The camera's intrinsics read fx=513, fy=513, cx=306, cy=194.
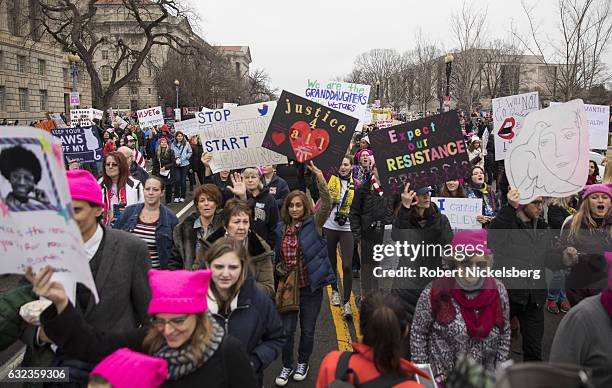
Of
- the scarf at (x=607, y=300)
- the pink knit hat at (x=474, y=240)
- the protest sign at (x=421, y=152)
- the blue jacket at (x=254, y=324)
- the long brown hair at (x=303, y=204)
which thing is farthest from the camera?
the protest sign at (x=421, y=152)

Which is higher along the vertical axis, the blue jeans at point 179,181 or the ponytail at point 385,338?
the blue jeans at point 179,181

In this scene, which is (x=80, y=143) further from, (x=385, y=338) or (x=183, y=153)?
(x=385, y=338)

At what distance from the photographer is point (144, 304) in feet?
9.36

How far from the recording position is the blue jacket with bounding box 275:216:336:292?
4.46 meters

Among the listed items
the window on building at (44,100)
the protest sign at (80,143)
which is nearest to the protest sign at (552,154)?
the protest sign at (80,143)

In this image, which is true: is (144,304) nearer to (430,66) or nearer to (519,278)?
(519,278)

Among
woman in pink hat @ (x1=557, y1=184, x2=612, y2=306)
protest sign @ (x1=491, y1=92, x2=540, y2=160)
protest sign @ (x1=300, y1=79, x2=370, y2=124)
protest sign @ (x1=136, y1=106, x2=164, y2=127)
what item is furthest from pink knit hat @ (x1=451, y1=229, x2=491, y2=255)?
protest sign @ (x1=136, y1=106, x2=164, y2=127)

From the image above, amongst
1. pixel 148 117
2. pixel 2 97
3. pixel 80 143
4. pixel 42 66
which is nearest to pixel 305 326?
pixel 80 143

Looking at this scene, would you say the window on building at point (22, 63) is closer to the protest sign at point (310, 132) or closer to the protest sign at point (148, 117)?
the protest sign at point (148, 117)

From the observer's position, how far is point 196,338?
2229 millimetres

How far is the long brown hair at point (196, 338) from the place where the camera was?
2.22 m

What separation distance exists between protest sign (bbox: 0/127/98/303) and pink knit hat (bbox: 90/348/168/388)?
0.32m

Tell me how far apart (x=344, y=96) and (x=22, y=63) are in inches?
1450

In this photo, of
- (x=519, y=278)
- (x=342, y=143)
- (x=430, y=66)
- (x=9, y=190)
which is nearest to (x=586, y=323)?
(x=519, y=278)
